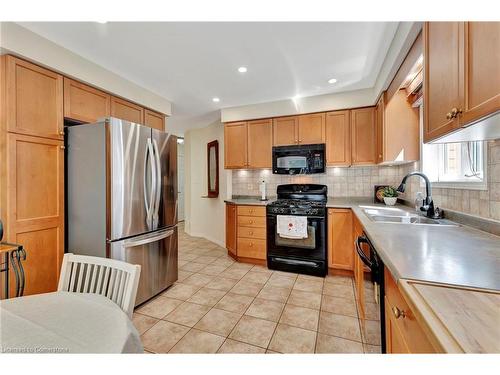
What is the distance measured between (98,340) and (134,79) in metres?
2.77

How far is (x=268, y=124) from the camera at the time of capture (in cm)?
350

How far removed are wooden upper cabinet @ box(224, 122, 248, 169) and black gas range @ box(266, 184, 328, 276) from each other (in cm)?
→ 99

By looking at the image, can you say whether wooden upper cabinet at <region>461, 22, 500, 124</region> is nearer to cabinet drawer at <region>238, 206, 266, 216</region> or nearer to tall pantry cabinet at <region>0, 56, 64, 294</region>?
cabinet drawer at <region>238, 206, 266, 216</region>

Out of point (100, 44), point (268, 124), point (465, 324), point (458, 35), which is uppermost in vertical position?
point (100, 44)

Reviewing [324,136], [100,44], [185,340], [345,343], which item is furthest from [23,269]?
[324,136]

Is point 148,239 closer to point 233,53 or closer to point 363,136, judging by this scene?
point 233,53

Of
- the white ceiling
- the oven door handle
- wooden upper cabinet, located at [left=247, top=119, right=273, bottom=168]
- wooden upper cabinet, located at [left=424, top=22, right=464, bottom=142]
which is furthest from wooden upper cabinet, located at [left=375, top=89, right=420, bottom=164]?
wooden upper cabinet, located at [left=247, top=119, right=273, bottom=168]

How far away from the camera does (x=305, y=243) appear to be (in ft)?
9.48

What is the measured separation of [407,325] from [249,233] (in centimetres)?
256

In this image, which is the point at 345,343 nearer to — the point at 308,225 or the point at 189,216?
the point at 308,225

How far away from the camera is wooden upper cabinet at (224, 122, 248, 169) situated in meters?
3.64

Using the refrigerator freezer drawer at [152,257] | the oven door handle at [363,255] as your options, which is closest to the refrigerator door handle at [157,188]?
the refrigerator freezer drawer at [152,257]

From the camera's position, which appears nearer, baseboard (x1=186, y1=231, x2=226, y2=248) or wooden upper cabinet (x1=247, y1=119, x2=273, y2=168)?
wooden upper cabinet (x1=247, y1=119, x2=273, y2=168)

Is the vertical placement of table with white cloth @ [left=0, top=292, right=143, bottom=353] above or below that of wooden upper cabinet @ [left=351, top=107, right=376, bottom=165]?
below
